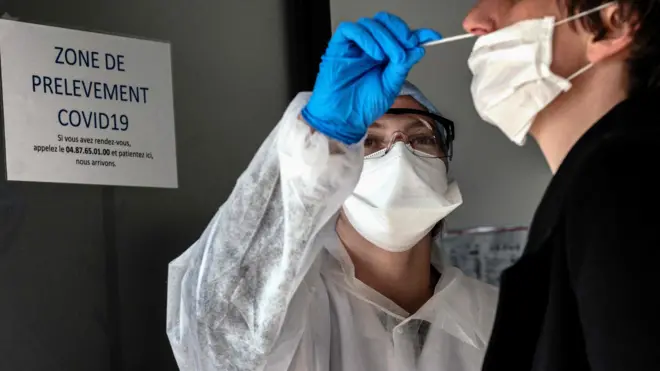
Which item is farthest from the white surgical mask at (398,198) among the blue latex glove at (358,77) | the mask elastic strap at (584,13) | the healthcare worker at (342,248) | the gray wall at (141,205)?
the mask elastic strap at (584,13)

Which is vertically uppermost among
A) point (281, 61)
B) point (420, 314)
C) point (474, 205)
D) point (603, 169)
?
point (281, 61)

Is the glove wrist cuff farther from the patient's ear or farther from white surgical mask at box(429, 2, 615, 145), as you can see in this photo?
the patient's ear

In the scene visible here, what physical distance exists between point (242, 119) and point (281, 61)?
0.16 metres

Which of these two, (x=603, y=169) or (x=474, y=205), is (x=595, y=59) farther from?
(x=474, y=205)

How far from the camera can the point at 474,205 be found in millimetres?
1729

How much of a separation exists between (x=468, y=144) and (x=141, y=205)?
759 mm

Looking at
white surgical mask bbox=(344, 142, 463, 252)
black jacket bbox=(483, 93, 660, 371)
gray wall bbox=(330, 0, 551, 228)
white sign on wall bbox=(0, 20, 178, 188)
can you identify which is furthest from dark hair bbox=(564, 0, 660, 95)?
gray wall bbox=(330, 0, 551, 228)

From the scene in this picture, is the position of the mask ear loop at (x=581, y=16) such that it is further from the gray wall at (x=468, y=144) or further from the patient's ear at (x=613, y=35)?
the gray wall at (x=468, y=144)

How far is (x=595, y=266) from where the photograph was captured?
54cm

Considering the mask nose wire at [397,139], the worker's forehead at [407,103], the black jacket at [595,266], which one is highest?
the worker's forehead at [407,103]

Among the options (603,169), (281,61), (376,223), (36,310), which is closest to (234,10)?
(281,61)

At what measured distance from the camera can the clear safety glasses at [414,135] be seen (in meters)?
1.24

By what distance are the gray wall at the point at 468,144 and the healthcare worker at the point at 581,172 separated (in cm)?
84

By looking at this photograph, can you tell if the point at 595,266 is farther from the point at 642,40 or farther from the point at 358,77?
the point at 358,77
